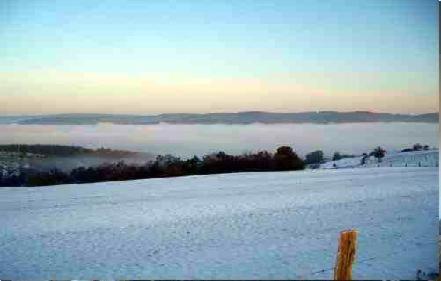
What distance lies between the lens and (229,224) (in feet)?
23.6

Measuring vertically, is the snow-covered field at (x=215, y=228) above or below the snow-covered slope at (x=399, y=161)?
below

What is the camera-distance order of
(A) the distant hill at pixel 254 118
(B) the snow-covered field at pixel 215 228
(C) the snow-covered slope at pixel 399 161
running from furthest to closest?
(C) the snow-covered slope at pixel 399 161 < (A) the distant hill at pixel 254 118 < (B) the snow-covered field at pixel 215 228

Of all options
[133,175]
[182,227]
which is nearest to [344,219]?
[182,227]

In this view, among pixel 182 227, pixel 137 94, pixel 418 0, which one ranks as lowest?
pixel 182 227

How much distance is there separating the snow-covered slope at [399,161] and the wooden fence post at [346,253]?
5.25 meters

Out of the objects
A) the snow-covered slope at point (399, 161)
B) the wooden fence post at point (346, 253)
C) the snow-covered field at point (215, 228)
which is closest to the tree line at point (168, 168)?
the snow-covered field at point (215, 228)

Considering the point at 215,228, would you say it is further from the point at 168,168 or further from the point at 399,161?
the point at 399,161

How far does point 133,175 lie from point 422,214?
502cm

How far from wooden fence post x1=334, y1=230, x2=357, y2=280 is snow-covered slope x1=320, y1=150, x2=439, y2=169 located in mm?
5251

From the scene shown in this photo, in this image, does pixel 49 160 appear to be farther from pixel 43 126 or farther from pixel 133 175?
pixel 133 175

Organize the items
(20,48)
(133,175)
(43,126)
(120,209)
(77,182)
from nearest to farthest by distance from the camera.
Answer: (20,48)
(43,126)
(120,209)
(77,182)
(133,175)

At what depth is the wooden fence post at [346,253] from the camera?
4.71 m

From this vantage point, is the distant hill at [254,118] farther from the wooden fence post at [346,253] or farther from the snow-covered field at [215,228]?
the wooden fence post at [346,253]

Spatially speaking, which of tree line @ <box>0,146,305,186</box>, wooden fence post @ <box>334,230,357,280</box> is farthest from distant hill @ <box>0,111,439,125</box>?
wooden fence post @ <box>334,230,357,280</box>
